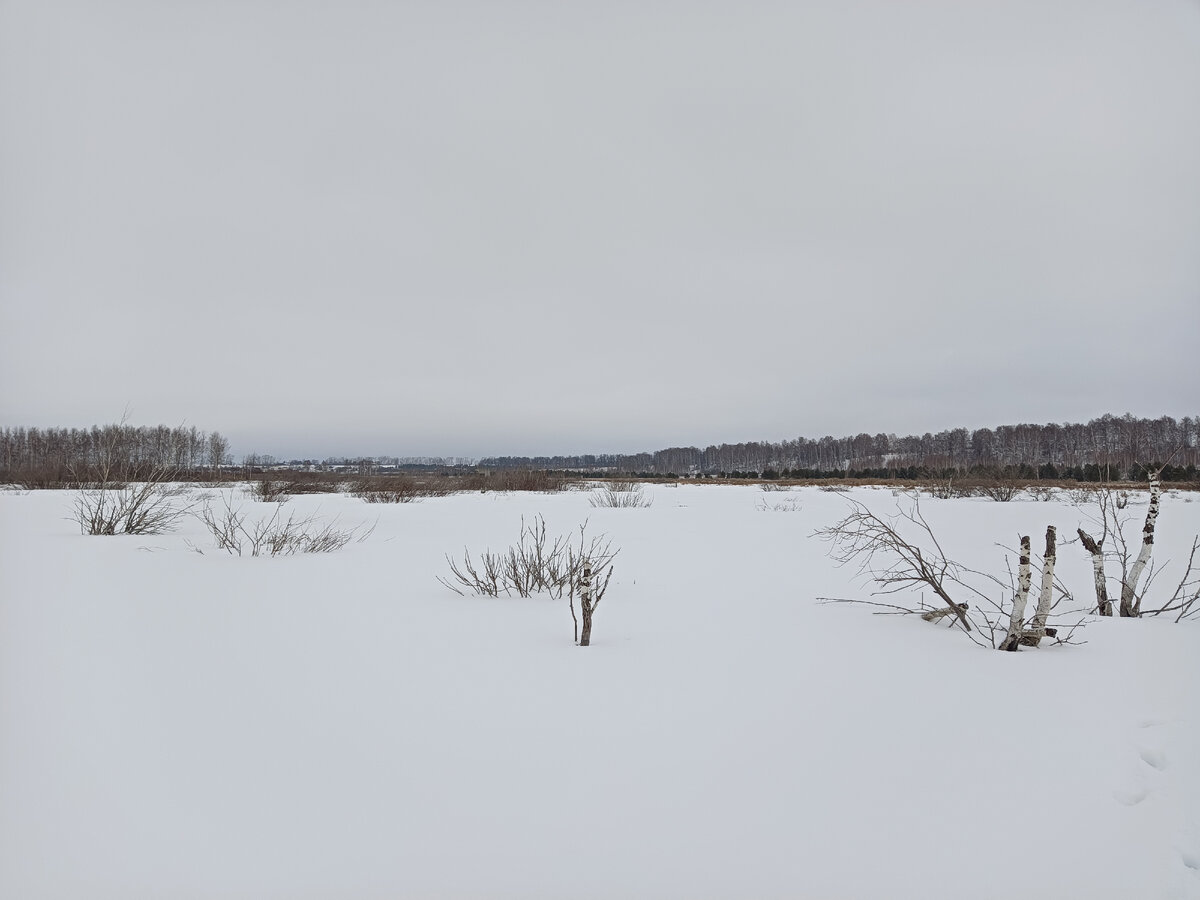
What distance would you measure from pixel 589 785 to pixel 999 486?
811 inches

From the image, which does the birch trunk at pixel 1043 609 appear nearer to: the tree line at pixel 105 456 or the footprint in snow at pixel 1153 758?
the footprint in snow at pixel 1153 758

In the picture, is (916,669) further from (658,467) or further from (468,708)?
(658,467)

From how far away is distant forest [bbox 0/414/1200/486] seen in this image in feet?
31.5

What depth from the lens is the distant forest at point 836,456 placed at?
9.59 meters

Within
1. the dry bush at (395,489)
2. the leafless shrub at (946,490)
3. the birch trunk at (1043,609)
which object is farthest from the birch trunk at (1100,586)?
the dry bush at (395,489)

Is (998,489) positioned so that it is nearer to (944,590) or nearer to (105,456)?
(944,590)

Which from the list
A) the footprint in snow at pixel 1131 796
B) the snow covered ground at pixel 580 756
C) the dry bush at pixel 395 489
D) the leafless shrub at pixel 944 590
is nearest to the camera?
the snow covered ground at pixel 580 756

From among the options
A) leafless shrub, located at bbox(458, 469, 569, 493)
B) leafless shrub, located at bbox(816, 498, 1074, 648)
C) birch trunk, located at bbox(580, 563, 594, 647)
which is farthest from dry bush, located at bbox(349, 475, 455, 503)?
birch trunk, located at bbox(580, 563, 594, 647)

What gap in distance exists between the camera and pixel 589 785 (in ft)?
6.69

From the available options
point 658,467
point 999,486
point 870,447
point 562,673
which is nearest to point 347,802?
point 562,673

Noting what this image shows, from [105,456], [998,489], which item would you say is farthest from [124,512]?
[998,489]

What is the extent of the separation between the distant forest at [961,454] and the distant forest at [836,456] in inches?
6.2

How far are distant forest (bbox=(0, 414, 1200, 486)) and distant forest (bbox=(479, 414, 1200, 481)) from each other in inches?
6.2

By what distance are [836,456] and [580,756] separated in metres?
86.3
